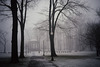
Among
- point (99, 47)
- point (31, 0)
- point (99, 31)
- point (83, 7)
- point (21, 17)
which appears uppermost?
point (31, 0)

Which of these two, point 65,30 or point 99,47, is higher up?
point 65,30

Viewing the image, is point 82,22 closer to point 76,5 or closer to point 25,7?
point 76,5

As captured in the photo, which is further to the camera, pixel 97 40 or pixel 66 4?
pixel 66 4

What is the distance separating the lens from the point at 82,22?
203 ft

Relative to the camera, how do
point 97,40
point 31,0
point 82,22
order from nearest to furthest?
point 97,40
point 31,0
point 82,22

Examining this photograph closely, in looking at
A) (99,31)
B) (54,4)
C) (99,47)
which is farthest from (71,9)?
(99,47)

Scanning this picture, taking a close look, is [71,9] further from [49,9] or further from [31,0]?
[31,0]

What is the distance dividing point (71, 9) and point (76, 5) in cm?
146

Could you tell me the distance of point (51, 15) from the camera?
34.2 m

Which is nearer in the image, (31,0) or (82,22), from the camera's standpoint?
(31,0)

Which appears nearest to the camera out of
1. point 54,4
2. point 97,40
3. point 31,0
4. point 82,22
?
point 97,40

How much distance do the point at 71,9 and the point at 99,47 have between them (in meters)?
10.6

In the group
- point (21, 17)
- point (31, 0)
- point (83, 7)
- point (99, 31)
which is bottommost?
point (99, 31)

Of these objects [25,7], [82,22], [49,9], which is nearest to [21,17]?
[25,7]
